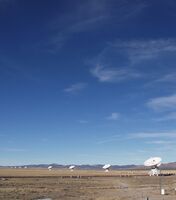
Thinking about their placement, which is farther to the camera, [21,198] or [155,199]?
[21,198]

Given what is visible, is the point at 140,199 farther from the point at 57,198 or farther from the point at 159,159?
the point at 159,159

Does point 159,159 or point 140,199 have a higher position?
point 159,159

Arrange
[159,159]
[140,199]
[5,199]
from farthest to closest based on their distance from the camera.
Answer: [159,159] < [5,199] < [140,199]

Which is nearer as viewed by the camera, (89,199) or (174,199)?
(174,199)

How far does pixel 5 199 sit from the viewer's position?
52812 mm

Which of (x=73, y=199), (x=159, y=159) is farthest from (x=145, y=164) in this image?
(x=73, y=199)

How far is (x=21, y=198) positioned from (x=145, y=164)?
91.6ft

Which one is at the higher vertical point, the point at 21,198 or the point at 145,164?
the point at 145,164

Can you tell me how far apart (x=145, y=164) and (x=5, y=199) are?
3025 centimetres

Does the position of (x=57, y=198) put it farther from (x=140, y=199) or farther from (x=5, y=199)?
(x=140, y=199)

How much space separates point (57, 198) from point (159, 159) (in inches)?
1012

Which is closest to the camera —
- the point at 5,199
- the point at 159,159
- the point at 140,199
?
the point at 140,199

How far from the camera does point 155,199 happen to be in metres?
50.3

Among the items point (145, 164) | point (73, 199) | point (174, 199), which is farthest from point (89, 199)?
point (145, 164)
